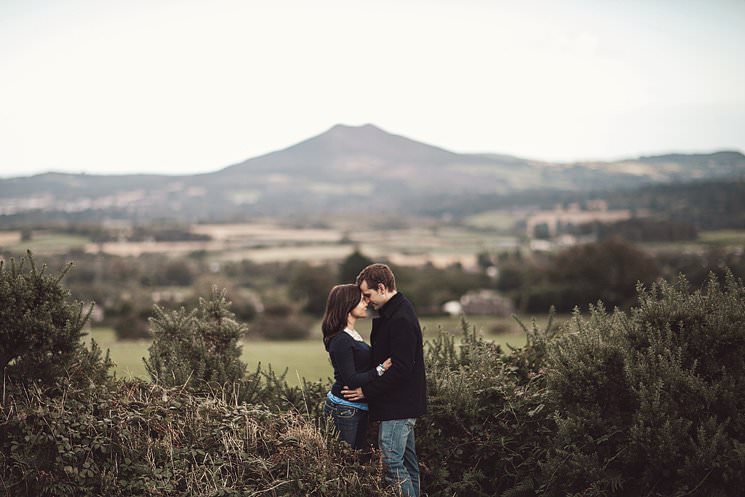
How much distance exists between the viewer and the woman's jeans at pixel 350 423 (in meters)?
5.63

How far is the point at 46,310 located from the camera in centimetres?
680

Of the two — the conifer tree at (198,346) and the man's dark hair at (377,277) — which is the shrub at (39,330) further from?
the man's dark hair at (377,277)

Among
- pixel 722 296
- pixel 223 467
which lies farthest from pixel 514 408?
pixel 223 467

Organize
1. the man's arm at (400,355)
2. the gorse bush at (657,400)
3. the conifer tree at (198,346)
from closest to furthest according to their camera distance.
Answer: the gorse bush at (657,400) < the man's arm at (400,355) < the conifer tree at (198,346)

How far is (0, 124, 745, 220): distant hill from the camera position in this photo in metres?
79.4

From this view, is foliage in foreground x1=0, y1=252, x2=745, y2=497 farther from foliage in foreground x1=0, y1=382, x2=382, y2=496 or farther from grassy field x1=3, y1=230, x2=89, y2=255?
grassy field x1=3, y1=230, x2=89, y2=255

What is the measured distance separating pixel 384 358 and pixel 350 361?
30cm

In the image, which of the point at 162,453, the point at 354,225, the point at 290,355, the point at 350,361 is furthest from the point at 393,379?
the point at 354,225

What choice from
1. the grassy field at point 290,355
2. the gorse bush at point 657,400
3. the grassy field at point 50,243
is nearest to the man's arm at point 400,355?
the gorse bush at point 657,400

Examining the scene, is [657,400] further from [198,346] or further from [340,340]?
[198,346]

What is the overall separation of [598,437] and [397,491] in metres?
1.76

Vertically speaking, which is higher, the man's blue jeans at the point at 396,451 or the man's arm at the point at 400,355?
the man's arm at the point at 400,355

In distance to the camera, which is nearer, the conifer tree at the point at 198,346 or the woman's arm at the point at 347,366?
the woman's arm at the point at 347,366

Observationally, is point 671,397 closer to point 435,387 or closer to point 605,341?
point 605,341
